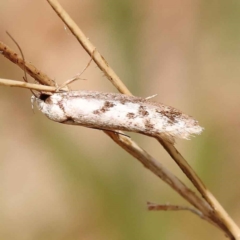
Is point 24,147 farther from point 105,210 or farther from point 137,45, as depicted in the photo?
point 137,45

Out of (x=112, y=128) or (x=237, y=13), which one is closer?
(x=112, y=128)

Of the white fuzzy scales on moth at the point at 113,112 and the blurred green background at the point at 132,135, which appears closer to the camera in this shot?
the white fuzzy scales on moth at the point at 113,112

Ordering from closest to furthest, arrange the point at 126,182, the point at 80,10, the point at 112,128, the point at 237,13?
the point at 112,128, the point at 126,182, the point at 237,13, the point at 80,10

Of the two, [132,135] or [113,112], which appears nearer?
[113,112]

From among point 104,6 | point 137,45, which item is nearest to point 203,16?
point 137,45
